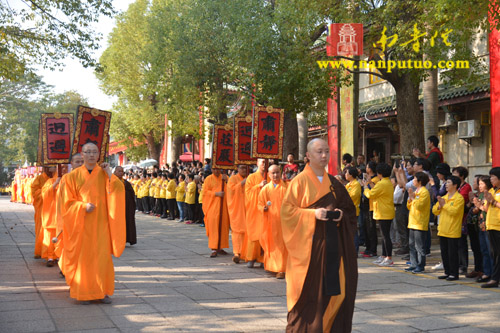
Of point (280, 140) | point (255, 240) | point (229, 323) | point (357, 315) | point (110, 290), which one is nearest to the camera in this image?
point (229, 323)

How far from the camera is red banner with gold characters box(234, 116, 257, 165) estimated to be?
32.8 ft

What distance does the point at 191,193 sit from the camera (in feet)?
56.2

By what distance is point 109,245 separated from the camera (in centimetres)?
632

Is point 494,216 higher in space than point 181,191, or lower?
lower

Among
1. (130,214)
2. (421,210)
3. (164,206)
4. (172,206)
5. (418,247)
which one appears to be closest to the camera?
(421,210)

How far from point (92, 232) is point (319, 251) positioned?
9.67 ft

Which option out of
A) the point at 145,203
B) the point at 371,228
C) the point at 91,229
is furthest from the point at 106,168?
the point at 145,203

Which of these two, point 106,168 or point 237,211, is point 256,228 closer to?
point 237,211

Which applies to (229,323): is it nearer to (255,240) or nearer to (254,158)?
(255,240)

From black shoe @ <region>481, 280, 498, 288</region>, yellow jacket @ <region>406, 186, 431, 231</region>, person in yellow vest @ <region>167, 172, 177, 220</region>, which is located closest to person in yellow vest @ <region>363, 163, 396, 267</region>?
yellow jacket @ <region>406, 186, 431, 231</region>

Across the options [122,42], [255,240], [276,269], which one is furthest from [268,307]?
[122,42]

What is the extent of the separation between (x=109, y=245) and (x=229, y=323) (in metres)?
1.87

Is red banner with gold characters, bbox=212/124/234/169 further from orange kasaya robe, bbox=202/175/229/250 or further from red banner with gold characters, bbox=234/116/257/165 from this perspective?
red banner with gold characters, bbox=234/116/257/165

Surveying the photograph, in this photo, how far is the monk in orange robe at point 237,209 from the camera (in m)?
9.48
